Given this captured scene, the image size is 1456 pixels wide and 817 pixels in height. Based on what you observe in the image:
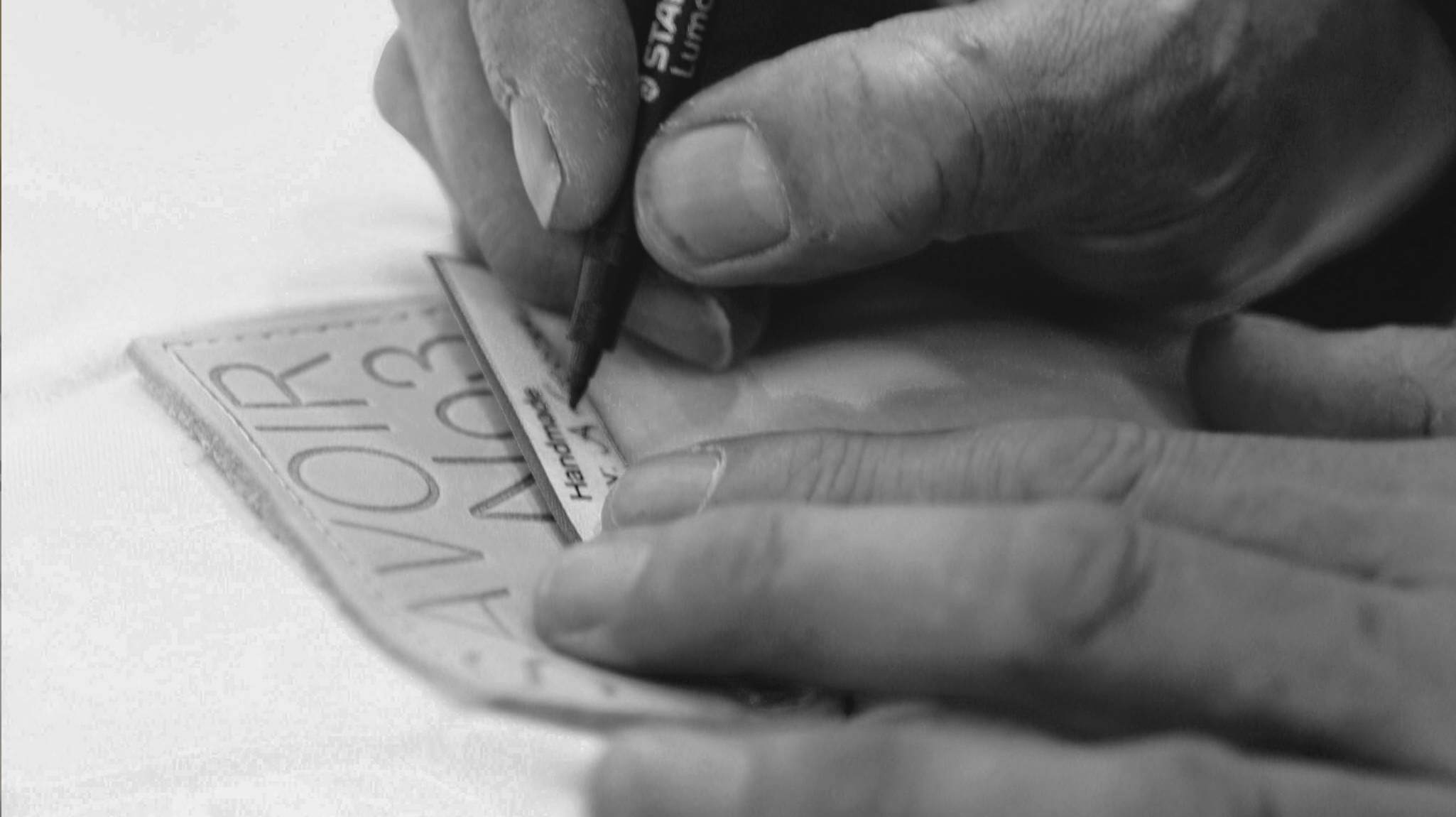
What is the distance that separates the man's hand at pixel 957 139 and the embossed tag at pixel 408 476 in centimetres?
11

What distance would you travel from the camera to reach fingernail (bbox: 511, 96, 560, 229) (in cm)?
76

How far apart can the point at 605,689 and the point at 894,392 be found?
0.31m

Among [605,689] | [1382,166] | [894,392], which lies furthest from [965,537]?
[1382,166]

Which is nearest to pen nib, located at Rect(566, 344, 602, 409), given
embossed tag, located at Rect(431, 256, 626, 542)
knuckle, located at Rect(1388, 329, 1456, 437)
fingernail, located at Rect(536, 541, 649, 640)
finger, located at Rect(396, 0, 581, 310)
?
embossed tag, located at Rect(431, 256, 626, 542)

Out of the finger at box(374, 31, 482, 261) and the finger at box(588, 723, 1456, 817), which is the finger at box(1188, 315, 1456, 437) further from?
the finger at box(374, 31, 482, 261)

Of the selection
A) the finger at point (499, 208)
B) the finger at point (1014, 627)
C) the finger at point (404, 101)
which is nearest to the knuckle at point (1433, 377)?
the finger at point (1014, 627)

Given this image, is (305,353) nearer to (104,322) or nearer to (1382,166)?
(104,322)

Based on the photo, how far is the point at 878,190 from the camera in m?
0.70

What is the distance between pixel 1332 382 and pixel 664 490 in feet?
1.27

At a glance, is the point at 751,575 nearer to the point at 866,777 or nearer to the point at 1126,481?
the point at 866,777

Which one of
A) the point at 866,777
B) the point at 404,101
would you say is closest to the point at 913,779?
the point at 866,777

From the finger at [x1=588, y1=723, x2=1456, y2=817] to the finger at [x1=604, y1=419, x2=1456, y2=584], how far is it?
15 centimetres

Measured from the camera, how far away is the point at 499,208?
882 millimetres

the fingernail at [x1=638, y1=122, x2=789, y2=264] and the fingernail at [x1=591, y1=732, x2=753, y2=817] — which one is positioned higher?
the fingernail at [x1=591, y1=732, x2=753, y2=817]
